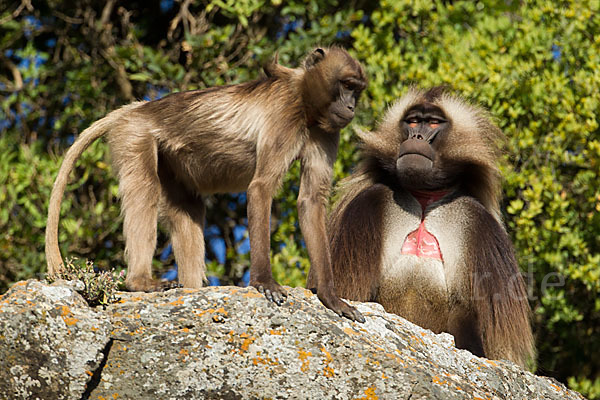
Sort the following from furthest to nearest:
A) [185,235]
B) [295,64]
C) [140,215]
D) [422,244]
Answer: [295,64] → [185,235] → [422,244] → [140,215]

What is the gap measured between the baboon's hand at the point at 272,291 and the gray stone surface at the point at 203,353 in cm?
5

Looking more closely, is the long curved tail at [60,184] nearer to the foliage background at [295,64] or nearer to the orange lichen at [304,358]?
the orange lichen at [304,358]

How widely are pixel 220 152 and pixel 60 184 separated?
0.95 meters

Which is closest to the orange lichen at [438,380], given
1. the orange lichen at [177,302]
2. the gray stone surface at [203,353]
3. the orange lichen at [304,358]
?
the gray stone surface at [203,353]

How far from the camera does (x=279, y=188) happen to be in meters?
5.01

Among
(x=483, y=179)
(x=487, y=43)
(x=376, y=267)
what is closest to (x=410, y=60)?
(x=487, y=43)

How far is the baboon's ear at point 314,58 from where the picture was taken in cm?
533

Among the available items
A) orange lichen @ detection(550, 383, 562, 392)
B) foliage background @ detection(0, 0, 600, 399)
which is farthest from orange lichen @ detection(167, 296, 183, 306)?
foliage background @ detection(0, 0, 600, 399)

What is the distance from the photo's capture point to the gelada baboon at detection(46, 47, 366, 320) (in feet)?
16.0

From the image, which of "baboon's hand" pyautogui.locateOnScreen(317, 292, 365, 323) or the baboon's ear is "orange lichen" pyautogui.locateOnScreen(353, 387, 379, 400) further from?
the baboon's ear

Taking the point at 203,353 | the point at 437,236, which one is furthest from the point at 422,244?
the point at 203,353

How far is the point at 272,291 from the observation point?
4.08 meters

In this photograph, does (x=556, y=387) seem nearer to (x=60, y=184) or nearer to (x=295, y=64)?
(x=60, y=184)

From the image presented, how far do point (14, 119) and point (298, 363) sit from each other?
614 cm
